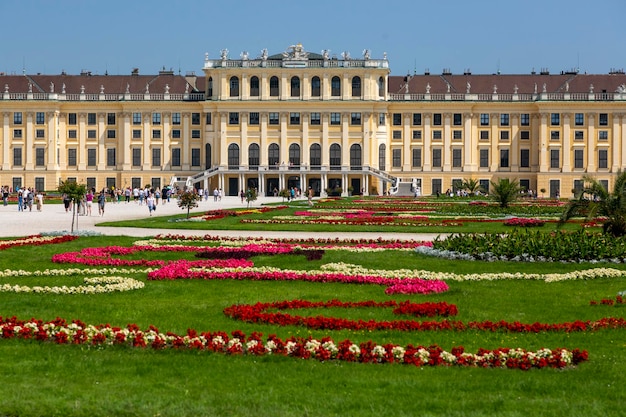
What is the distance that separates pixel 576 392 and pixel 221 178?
3242 inches

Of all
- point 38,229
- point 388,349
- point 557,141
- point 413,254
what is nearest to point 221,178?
point 557,141

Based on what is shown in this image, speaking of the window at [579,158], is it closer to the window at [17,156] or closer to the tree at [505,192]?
the tree at [505,192]

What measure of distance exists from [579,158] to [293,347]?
282ft

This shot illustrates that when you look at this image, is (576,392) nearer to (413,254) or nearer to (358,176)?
(413,254)

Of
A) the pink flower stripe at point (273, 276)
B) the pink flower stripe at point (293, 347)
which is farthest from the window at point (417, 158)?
the pink flower stripe at point (293, 347)

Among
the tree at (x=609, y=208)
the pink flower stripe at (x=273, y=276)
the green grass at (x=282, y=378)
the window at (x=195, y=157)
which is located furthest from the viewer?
the window at (x=195, y=157)

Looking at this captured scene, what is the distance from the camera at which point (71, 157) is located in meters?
94.2

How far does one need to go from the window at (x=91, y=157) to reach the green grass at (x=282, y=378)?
8159 cm

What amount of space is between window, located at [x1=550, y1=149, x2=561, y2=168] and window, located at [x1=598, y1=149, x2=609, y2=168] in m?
4.15

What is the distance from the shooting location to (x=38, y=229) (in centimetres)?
3353

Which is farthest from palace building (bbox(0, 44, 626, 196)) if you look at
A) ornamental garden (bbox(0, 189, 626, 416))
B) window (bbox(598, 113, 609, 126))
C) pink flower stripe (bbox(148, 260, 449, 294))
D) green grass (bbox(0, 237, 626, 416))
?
green grass (bbox(0, 237, 626, 416))

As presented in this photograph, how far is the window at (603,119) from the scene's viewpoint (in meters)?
91.9

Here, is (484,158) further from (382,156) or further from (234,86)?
(234,86)

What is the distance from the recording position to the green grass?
8.80 meters
